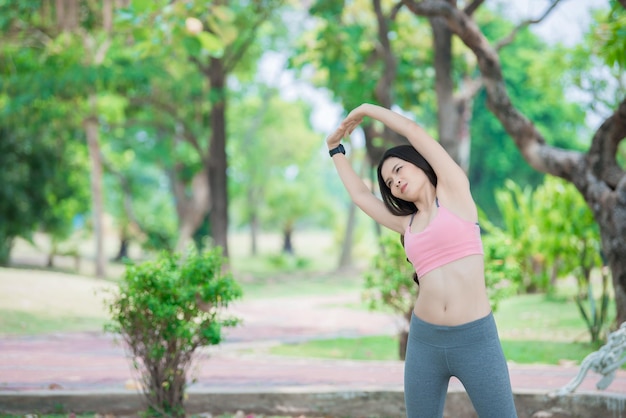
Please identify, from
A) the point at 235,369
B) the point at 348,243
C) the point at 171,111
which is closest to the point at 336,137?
the point at 235,369

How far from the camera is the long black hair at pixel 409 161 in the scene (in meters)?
3.20

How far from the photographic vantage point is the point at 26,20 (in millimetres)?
20609

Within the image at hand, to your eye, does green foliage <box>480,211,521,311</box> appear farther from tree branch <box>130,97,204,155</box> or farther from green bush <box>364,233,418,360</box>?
tree branch <box>130,97,204,155</box>

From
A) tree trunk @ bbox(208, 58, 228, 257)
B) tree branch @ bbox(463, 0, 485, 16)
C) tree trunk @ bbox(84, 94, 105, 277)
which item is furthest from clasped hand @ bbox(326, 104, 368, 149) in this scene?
tree trunk @ bbox(208, 58, 228, 257)

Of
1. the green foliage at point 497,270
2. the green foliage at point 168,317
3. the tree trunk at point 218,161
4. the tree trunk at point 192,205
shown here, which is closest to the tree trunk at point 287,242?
the tree trunk at point 192,205

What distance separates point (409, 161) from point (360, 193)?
40 cm

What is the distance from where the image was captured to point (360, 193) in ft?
11.6

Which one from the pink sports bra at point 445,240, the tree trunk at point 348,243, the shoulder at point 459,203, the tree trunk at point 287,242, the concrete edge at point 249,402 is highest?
the tree trunk at point 287,242

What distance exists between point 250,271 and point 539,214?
50.2 feet

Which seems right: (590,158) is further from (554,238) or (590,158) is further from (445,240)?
(554,238)

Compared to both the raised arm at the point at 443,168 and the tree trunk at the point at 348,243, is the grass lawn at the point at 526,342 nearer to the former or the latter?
the raised arm at the point at 443,168

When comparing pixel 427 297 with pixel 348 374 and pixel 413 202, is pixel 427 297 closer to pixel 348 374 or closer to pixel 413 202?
pixel 413 202

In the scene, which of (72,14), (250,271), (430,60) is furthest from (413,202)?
(250,271)

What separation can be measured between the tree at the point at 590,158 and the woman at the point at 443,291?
4899mm
